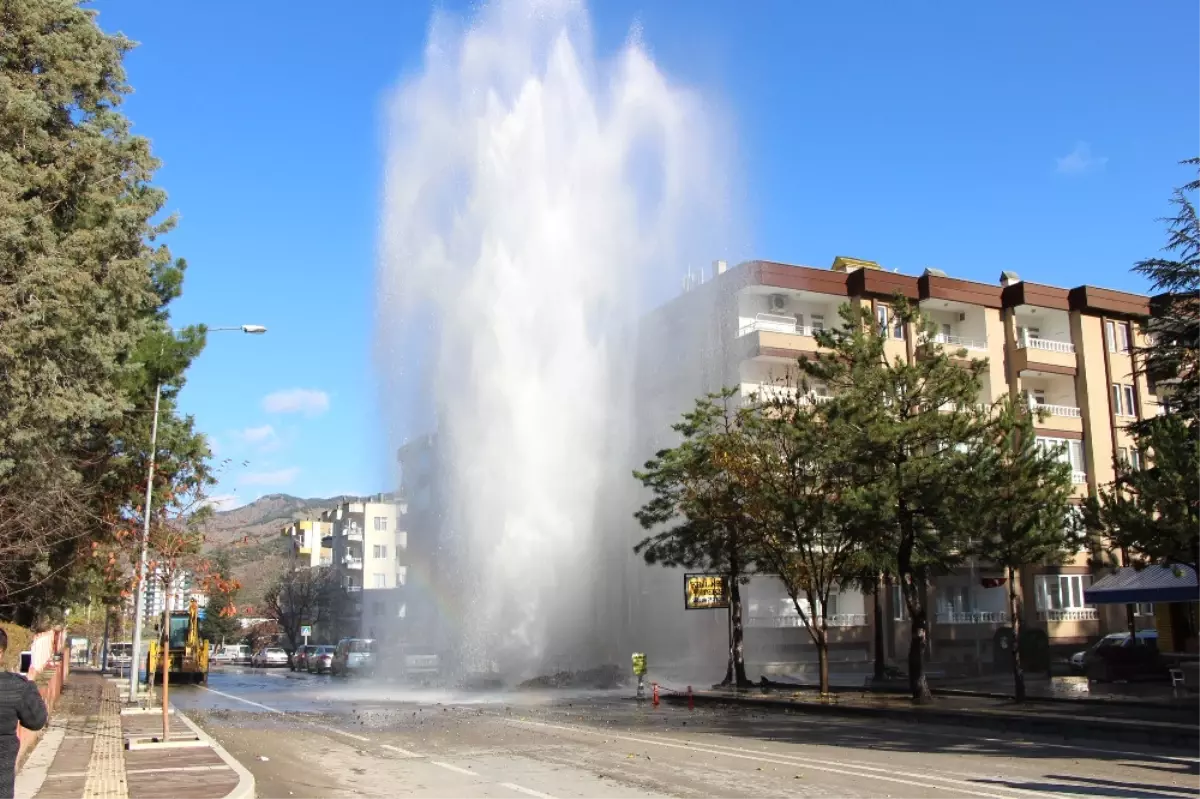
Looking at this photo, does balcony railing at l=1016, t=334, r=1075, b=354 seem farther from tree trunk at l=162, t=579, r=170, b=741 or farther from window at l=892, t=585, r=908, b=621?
tree trunk at l=162, t=579, r=170, b=741

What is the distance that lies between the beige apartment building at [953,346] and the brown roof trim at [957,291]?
69 millimetres

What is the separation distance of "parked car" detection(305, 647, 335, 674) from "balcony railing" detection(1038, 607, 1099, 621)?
1494 inches

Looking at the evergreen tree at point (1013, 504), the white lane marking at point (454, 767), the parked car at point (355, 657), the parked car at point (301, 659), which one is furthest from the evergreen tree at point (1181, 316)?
the parked car at point (301, 659)

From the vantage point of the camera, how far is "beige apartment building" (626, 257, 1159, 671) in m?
45.3

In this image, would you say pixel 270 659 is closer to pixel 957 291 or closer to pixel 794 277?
pixel 794 277

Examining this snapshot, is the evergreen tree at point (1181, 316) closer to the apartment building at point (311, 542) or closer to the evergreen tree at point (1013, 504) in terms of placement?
the evergreen tree at point (1013, 504)

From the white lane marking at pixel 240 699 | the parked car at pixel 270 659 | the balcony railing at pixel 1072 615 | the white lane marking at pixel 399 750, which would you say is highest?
the balcony railing at pixel 1072 615

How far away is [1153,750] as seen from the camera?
16.7 metres

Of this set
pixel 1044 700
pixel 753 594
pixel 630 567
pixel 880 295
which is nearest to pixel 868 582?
pixel 1044 700

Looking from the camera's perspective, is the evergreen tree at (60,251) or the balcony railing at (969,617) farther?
the balcony railing at (969,617)

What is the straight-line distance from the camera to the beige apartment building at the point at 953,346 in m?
45.3

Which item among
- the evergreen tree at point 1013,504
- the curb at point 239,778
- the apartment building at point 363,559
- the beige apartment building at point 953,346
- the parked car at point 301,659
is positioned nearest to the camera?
the curb at point 239,778

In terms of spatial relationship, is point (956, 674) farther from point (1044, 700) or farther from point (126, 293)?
point (126, 293)

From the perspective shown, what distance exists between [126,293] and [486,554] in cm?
1873
